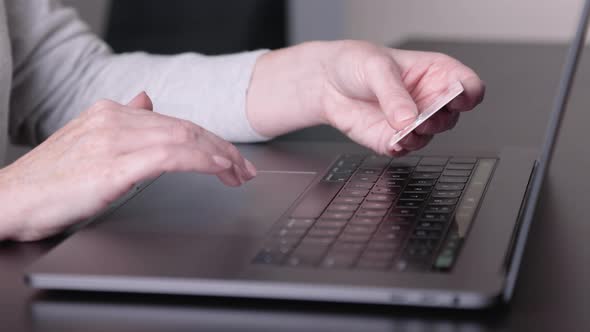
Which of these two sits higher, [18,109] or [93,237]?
[93,237]

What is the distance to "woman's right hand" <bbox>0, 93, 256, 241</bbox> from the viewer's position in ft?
1.95

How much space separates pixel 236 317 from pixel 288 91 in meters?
0.44

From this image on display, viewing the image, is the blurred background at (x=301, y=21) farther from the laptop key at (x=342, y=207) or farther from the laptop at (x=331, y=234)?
the laptop key at (x=342, y=207)

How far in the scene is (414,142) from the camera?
0.75m

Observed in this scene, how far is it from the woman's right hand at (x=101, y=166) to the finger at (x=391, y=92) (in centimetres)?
13

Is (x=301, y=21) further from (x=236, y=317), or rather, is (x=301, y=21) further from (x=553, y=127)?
(x=236, y=317)

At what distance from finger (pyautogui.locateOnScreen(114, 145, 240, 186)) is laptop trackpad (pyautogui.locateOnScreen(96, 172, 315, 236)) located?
38mm

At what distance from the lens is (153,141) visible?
0.60m

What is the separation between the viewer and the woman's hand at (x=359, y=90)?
2.42 feet

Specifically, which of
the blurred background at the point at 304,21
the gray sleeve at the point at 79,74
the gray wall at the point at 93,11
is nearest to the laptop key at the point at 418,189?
the gray sleeve at the point at 79,74

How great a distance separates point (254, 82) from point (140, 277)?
1.50ft

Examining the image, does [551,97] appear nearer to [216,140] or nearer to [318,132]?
[318,132]

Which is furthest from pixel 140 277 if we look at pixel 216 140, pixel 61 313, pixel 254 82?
pixel 254 82

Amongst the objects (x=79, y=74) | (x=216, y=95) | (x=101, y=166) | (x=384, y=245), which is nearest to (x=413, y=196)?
(x=384, y=245)
